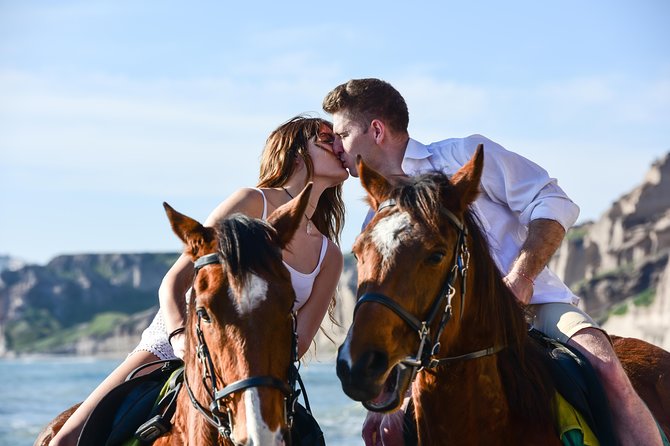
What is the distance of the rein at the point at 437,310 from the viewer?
423 centimetres

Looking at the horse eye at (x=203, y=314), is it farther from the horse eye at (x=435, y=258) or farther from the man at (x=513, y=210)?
the man at (x=513, y=210)

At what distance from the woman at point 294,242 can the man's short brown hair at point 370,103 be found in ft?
1.12

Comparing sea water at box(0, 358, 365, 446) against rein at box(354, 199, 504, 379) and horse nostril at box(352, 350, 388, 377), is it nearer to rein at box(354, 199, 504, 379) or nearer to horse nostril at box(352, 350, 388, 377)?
rein at box(354, 199, 504, 379)

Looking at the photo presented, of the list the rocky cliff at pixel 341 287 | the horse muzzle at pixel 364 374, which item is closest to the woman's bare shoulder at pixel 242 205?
the horse muzzle at pixel 364 374

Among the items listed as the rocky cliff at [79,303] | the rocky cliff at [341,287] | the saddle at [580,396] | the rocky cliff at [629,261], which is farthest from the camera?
the rocky cliff at [79,303]

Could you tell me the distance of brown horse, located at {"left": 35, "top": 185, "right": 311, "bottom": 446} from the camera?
13.3 feet

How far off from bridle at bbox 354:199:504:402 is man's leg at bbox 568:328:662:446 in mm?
663

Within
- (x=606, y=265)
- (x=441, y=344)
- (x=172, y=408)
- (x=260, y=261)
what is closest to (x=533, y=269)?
(x=441, y=344)

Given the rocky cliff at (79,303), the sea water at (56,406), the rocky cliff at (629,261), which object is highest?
the rocky cliff at (629,261)

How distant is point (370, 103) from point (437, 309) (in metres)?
2.02

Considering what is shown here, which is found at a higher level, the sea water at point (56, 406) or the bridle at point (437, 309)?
the bridle at point (437, 309)

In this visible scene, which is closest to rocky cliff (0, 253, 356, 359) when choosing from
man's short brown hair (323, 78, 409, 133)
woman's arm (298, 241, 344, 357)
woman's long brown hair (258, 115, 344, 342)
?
woman's long brown hair (258, 115, 344, 342)

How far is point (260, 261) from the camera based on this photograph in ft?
14.0

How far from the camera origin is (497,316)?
4734 millimetres
